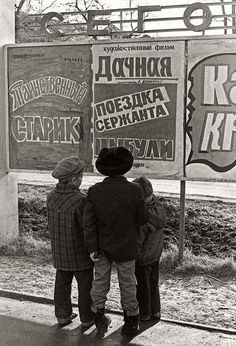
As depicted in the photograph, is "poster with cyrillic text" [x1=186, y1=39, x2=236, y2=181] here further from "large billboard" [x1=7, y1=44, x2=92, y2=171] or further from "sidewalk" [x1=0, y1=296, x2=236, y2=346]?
"sidewalk" [x1=0, y1=296, x2=236, y2=346]

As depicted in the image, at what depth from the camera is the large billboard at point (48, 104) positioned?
7.14 metres

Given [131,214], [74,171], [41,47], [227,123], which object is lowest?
[131,214]

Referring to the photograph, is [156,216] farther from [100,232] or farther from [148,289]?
[148,289]

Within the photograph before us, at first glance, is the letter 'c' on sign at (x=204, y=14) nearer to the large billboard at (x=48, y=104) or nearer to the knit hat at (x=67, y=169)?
the large billboard at (x=48, y=104)

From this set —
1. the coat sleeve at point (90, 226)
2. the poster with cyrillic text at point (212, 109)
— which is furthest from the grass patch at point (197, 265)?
the coat sleeve at point (90, 226)

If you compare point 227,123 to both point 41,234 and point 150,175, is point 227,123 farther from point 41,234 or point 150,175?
point 41,234

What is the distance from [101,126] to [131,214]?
2.68m

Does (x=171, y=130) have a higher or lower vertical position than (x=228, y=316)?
higher

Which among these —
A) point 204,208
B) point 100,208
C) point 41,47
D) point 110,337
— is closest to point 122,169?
point 100,208

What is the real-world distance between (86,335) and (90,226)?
97 cm

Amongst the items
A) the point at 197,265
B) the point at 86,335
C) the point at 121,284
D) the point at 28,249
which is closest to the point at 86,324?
the point at 86,335

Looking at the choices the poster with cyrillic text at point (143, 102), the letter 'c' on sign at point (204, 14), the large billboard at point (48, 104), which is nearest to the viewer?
the letter 'c' on sign at point (204, 14)

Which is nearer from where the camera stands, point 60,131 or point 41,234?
point 60,131

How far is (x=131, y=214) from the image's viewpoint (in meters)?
4.57
